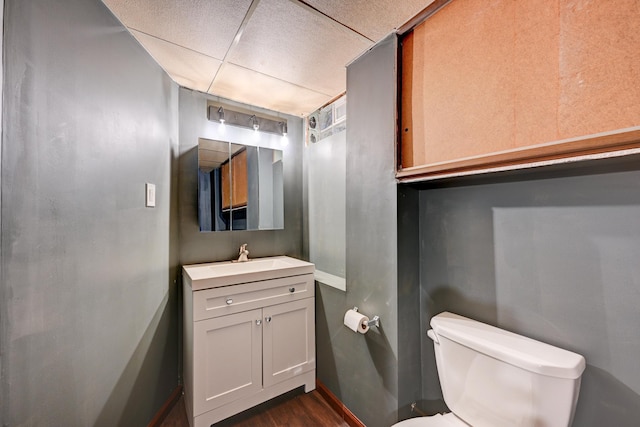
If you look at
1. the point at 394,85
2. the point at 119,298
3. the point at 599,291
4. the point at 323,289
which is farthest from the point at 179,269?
the point at 599,291

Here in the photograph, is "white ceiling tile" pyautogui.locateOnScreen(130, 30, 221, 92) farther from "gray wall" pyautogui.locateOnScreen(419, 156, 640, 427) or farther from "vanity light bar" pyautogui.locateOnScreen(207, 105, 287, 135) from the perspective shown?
"gray wall" pyautogui.locateOnScreen(419, 156, 640, 427)

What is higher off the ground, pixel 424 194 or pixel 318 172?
pixel 318 172

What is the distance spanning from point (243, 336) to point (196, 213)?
933mm

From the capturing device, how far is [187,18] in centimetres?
114

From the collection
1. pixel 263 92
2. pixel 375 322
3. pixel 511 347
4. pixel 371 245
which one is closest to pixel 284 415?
pixel 375 322

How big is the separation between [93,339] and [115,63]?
1.21 metres

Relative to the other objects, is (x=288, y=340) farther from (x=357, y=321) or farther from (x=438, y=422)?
(x=438, y=422)

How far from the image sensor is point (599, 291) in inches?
31.5

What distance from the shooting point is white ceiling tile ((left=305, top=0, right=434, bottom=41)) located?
3.49 ft

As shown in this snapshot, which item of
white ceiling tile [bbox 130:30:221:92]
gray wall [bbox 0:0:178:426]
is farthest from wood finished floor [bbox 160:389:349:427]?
white ceiling tile [bbox 130:30:221:92]

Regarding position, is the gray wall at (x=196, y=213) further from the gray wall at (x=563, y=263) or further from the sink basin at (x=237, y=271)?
the gray wall at (x=563, y=263)

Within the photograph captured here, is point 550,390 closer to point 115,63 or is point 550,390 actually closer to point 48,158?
point 48,158

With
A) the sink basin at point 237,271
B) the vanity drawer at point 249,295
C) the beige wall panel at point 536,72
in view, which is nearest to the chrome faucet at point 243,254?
the sink basin at point 237,271

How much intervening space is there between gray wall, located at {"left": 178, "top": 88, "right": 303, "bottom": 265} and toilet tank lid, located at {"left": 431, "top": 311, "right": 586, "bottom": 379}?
4.79ft
